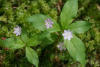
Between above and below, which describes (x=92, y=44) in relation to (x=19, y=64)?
above

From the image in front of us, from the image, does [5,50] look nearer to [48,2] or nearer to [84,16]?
[48,2]

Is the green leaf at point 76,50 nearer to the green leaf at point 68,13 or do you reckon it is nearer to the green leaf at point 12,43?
the green leaf at point 68,13

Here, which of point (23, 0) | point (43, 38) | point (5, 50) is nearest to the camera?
point (43, 38)

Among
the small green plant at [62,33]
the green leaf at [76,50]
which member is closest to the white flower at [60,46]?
the small green plant at [62,33]

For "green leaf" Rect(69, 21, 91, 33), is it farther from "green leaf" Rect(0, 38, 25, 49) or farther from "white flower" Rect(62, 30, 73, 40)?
"green leaf" Rect(0, 38, 25, 49)

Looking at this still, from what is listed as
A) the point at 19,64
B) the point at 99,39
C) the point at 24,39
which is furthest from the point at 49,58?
the point at 99,39

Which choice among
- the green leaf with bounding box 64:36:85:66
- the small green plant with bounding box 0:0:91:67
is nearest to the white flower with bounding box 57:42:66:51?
the small green plant with bounding box 0:0:91:67
